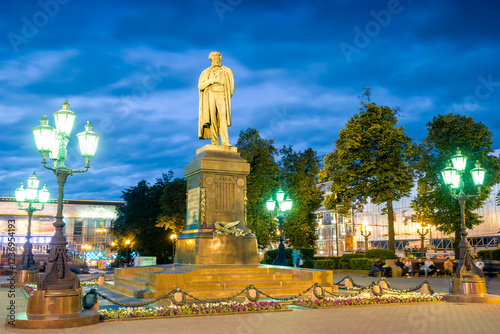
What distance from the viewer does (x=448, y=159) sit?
126ft

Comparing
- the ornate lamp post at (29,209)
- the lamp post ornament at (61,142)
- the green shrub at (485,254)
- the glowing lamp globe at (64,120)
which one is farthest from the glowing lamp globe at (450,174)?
the green shrub at (485,254)

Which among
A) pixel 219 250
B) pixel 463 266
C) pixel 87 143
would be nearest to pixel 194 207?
pixel 219 250

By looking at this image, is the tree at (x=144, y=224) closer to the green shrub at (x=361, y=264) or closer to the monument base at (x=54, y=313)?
the green shrub at (x=361, y=264)

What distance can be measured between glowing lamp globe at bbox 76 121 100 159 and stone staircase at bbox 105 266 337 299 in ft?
14.4

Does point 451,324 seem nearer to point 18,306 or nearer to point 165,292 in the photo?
point 165,292

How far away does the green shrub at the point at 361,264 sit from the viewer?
34.0 m

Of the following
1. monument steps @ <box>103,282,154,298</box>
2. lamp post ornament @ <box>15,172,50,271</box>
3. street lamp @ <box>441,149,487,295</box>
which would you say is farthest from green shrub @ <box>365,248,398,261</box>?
lamp post ornament @ <box>15,172,50,271</box>

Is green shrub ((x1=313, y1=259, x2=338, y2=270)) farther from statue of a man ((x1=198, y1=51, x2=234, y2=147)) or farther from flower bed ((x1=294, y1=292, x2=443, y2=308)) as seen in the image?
flower bed ((x1=294, y1=292, x2=443, y2=308))

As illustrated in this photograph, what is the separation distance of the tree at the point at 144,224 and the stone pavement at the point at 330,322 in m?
41.1

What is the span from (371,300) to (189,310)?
5753mm

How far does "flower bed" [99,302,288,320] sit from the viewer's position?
11.8m

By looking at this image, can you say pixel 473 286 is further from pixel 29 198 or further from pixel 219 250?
pixel 29 198

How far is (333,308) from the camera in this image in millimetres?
14016

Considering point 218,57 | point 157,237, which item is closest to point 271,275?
point 218,57
